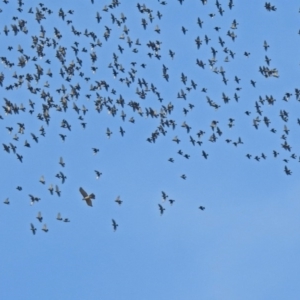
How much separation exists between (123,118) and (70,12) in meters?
11.9

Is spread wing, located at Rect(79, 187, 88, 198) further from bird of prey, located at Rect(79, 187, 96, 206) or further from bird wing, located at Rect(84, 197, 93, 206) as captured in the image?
bird wing, located at Rect(84, 197, 93, 206)

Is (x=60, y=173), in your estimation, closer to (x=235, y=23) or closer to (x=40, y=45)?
(x=40, y=45)

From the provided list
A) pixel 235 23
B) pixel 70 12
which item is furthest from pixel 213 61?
pixel 70 12

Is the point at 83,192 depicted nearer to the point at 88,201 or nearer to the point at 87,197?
the point at 87,197

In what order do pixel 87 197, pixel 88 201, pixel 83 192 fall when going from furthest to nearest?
pixel 83 192, pixel 87 197, pixel 88 201

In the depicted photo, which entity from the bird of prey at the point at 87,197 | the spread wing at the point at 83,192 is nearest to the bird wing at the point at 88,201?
the bird of prey at the point at 87,197

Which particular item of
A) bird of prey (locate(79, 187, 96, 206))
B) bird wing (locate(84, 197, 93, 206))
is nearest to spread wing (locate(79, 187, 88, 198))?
bird of prey (locate(79, 187, 96, 206))

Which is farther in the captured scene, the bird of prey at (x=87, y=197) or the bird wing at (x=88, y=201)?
the bird of prey at (x=87, y=197)

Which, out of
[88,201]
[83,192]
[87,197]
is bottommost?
[88,201]

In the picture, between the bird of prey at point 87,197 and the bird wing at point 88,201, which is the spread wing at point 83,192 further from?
the bird wing at point 88,201

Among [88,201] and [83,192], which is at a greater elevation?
[83,192]

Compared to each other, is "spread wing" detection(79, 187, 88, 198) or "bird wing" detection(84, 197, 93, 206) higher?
"spread wing" detection(79, 187, 88, 198)

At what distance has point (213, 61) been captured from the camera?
5295 inches

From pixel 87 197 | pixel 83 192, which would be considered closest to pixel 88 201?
pixel 87 197
